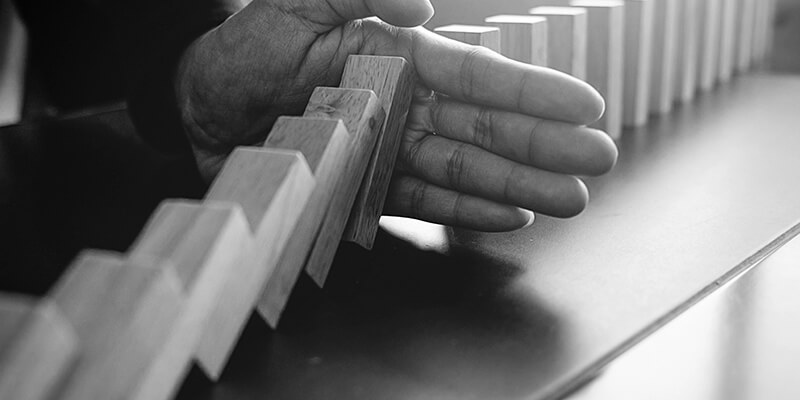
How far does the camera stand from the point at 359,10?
0.57 m

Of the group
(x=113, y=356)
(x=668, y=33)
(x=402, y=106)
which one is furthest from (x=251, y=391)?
(x=668, y=33)

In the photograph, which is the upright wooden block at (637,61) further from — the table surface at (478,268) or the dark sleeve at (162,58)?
the dark sleeve at (162,58)

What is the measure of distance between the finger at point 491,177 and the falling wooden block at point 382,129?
0.05 meters

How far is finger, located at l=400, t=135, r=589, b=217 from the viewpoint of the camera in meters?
0.48

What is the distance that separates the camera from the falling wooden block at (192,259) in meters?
0.30

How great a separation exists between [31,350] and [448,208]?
32 centimetres

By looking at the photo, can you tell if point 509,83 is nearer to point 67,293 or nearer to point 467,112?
point 467,112

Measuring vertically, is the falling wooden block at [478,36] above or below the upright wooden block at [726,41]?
above

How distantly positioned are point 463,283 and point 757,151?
399 mm

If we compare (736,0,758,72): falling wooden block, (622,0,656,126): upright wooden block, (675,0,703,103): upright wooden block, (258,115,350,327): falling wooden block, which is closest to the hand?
(258,115,350,327): falling wooden block

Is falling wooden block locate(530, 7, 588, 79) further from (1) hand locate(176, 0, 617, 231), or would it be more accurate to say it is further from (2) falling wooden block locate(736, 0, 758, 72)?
(2) falling wooden block locate(736, 0, 758, 72)

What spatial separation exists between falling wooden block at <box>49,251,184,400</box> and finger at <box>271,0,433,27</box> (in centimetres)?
29

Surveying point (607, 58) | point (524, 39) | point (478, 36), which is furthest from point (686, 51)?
point (478, 36)

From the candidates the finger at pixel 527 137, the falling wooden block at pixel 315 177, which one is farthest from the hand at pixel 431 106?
the falling wooden block at pixel 315 177
